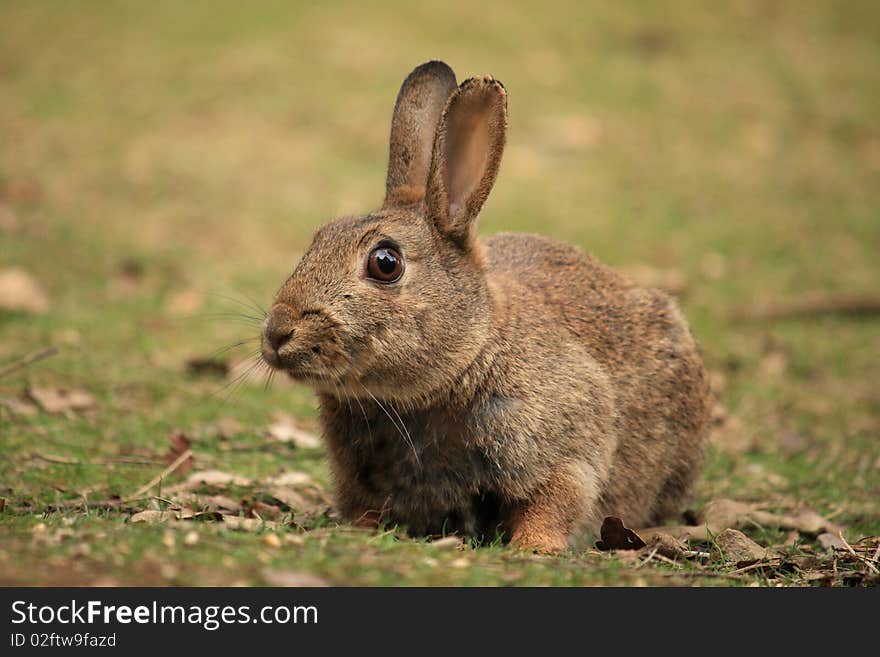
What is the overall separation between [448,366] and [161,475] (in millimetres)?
1871

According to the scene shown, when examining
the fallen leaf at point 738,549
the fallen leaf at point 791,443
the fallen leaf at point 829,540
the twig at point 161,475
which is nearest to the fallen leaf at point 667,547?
the fallen leaf at point 738,549

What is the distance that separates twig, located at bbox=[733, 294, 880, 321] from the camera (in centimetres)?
1038

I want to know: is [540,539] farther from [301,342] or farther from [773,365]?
[773,365]

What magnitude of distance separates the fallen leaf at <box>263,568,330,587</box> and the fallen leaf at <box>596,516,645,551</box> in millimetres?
1872

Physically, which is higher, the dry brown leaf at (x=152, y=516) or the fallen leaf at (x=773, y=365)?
the fallen leaf at (x=773, y=365)

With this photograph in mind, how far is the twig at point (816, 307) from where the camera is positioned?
10375mm

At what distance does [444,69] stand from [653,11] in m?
14.9

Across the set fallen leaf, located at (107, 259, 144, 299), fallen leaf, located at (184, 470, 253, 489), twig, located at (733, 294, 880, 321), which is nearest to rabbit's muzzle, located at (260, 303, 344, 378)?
fallen leaf, located at (184, 470, 253, 489)

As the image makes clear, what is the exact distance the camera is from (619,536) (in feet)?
16.5

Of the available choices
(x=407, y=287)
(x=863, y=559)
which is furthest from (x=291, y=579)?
(x=863, y=559)

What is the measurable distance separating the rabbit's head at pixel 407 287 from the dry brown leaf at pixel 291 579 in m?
1.14

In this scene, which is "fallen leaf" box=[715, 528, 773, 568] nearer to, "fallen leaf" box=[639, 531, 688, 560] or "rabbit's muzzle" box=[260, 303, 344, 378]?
"fallen leaf" box=[639, 531, 688, 560]

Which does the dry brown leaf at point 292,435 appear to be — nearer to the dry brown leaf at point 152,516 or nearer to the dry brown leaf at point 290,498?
the dry brown leaf at point 290,498
